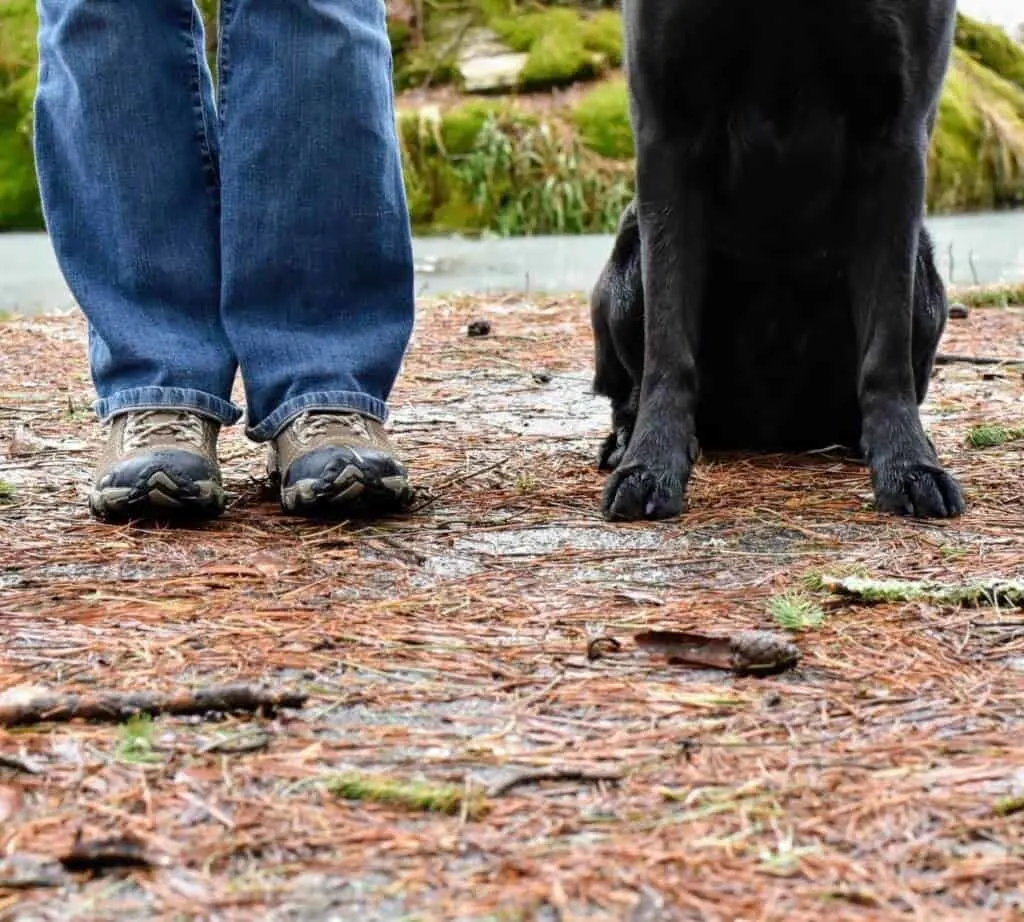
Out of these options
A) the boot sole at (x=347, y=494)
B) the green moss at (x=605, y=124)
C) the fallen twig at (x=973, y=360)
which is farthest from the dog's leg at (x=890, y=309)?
the green moss at (x=605, y=124)

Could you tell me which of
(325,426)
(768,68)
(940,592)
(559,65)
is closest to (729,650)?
(940,592)

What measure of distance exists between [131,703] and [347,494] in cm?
85

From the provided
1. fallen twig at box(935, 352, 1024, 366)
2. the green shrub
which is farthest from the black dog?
the green shrub

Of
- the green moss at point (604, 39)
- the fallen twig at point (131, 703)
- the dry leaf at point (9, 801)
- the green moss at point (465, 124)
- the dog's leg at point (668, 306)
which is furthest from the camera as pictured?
the green moss at point (604, 39)

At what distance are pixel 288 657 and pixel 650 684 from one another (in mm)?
368

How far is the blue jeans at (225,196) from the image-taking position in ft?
7.19

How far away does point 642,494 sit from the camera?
2.15 metres

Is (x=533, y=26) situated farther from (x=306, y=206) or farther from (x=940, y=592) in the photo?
(x=940, y=592)

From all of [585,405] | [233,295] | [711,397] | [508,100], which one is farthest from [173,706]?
[508,100]

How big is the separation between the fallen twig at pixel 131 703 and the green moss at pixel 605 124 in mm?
8715

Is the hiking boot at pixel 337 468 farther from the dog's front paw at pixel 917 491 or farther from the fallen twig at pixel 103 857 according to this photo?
the fallen twig at pixel 103 857

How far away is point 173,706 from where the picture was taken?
1247 millimetres

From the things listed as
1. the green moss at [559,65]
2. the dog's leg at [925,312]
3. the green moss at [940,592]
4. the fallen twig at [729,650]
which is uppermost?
the green moss at [559,65]

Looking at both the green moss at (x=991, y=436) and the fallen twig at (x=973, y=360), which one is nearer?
the green moss at (x=991, y=436)
